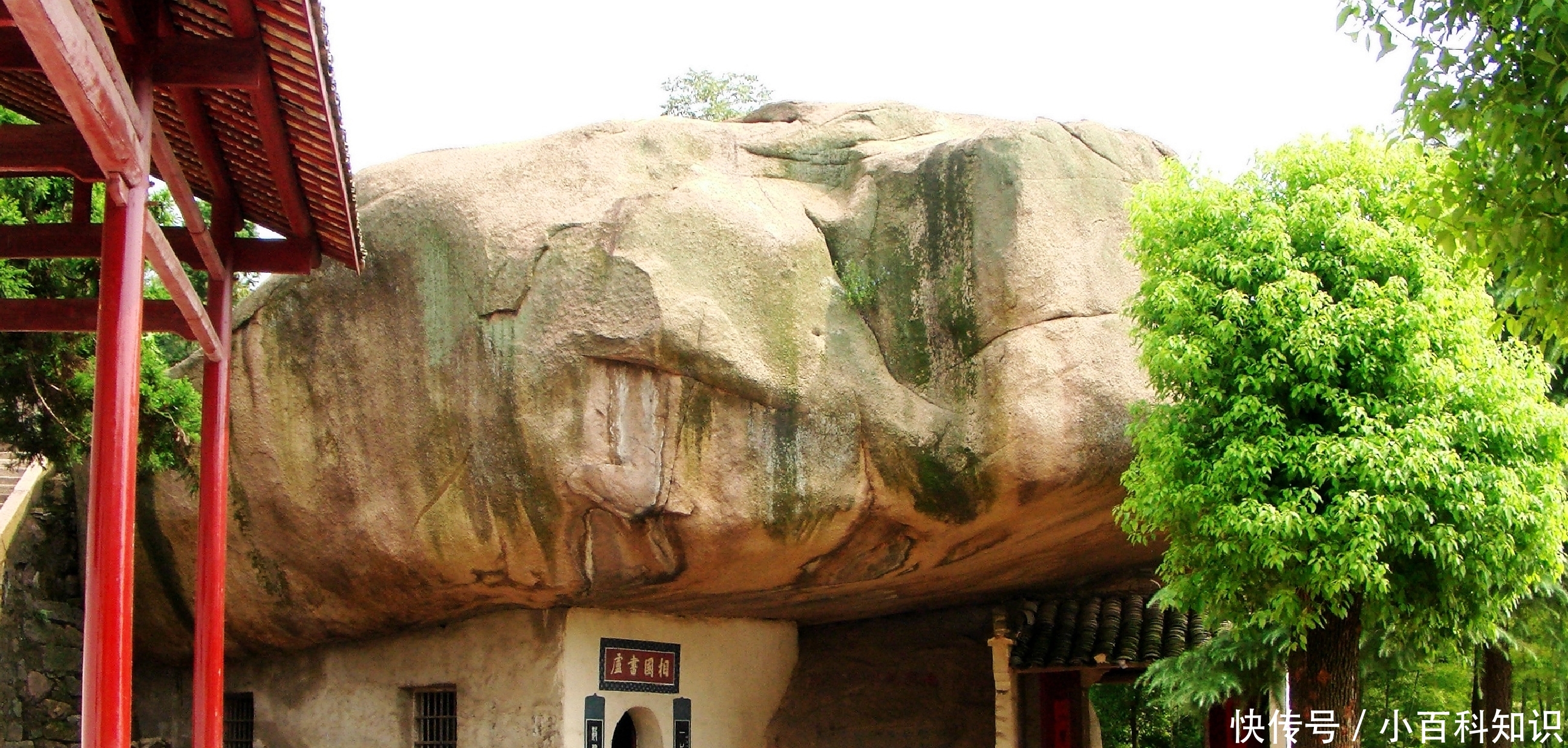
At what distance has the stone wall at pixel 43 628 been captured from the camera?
1206 centimetres

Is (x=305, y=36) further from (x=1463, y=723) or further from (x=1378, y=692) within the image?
(x=1378, y=692)

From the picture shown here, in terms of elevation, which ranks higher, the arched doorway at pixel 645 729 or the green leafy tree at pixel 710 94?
the green leafy tree at pixel 710 94

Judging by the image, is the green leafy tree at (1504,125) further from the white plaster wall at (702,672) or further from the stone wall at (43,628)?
the stone wall at (43,628)

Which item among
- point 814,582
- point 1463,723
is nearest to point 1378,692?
point 1463,723

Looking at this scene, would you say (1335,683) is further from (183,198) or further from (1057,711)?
(183,198)

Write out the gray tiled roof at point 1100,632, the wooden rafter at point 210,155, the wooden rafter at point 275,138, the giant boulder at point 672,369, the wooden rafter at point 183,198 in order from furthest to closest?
1. the gray tiled roof at point 1100,632
2. the giant boulder at point 672,369
3. the wooden rafter at point 210,155
4. the wooden rafter at point 183,198
5. the wooden rafter at point 275,138

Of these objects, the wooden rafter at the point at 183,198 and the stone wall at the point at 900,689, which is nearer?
the wooden rafter at the point at 183,198

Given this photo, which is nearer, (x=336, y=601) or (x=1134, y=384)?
(x=1134, y=384)

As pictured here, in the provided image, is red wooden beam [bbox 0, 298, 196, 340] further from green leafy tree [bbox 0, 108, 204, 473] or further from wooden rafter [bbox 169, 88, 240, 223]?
green leafy tree [bbox 0, 108, 204, 473]

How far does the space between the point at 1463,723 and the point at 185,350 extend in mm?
14910

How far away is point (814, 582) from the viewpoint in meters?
12.5

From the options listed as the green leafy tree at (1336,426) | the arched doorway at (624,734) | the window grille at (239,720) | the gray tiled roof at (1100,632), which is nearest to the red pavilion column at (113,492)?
the green leafy tree at (1336,426)

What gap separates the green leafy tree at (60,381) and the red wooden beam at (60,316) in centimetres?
116

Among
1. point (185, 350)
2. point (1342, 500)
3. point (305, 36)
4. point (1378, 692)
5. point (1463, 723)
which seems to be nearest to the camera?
point (305, 36)
